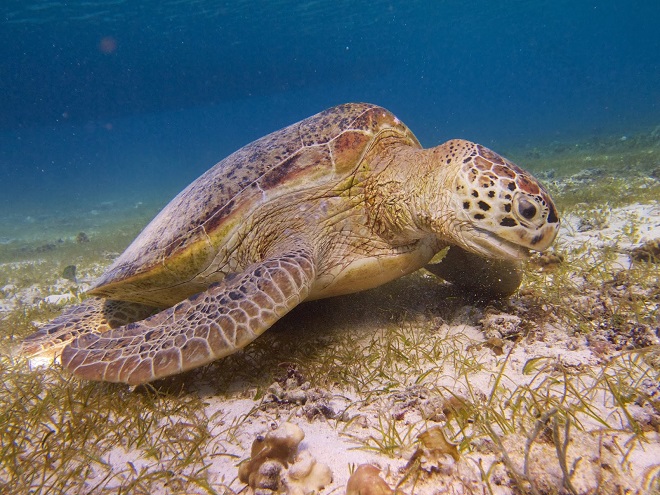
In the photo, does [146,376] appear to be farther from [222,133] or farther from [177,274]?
[222,133]

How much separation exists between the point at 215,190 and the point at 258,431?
2.02 m

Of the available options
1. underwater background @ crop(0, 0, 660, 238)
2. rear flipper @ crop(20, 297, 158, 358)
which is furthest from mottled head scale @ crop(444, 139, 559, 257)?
underwater background @ crop(0, 0, 660, 238)

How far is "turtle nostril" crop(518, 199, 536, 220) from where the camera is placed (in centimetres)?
222

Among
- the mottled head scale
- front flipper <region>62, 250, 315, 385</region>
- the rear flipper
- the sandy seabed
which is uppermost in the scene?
the mottled head scale

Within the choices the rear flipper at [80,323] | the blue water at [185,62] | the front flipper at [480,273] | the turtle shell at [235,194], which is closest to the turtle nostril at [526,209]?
the front flipper at [480,273]

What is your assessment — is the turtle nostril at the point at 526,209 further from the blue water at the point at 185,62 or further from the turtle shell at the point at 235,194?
the blue water at the point at 185,62

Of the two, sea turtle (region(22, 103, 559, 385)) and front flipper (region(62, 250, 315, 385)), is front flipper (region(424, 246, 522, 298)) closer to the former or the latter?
sea turtle (region(22, 103, 559, 385))

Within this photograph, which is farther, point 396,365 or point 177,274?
point 177,274

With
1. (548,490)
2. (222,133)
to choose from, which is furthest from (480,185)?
(222,133)

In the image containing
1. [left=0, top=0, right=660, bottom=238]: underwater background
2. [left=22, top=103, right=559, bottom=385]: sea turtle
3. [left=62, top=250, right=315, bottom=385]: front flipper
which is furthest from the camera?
[left=0, top=0, right=660, bottom=238]: underwater background

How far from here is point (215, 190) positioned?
3.02 m

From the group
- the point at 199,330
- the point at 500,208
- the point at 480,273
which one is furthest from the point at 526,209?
the point at 199,330

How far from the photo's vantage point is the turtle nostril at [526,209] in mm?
2225

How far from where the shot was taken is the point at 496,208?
2287 millimetres
